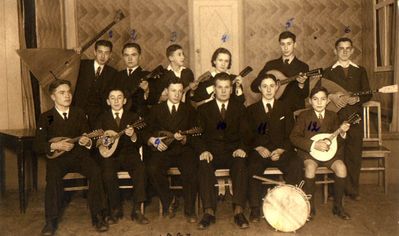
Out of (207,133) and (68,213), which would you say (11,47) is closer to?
(68,213)

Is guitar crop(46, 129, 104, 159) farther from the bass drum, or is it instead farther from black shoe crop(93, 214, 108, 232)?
the bass drum

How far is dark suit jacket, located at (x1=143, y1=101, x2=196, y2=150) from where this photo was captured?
417 centimetres

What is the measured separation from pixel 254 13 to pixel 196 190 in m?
3.86

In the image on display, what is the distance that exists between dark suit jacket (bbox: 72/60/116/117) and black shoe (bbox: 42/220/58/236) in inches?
52.6

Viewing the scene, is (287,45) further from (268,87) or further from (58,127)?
(58,127)

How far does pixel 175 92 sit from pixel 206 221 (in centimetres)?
117

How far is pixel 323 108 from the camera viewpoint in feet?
A: 13.3

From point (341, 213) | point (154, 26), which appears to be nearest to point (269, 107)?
point (341, 213)

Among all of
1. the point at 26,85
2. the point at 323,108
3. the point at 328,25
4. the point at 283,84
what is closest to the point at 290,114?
the point at 323,108

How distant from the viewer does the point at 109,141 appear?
4023mm

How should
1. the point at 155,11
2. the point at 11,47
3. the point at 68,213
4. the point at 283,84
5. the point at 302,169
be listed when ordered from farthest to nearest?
the point at 155,11 < the point at 11,47 < the point at 283,84 < the point at 68,213 < the point at 302,169

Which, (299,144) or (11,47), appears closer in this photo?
(299,144)

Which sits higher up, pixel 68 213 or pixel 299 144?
pixel 299 144

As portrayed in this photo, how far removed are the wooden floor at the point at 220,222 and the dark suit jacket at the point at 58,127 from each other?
2.10ft
